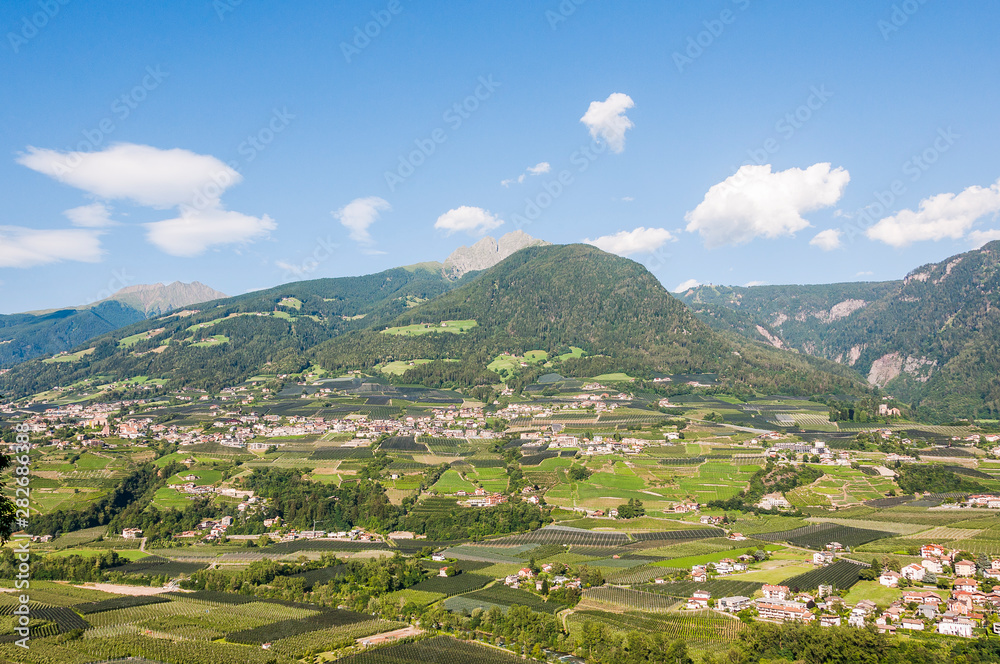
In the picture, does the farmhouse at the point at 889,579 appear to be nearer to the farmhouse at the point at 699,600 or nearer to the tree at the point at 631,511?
the farmhouse at the point at 699,600

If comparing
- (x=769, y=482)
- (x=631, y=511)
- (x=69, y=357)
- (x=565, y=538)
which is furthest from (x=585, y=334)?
(x=69, y=357)

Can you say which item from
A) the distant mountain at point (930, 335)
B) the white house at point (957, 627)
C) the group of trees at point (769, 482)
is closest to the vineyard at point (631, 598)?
the white house at point (957, 627)

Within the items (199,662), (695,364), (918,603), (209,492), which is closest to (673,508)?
(918,603)

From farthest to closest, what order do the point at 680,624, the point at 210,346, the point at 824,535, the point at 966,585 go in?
the point at 210,346 < the point at 824,535 < the point at 966,585 < the point at 680,624

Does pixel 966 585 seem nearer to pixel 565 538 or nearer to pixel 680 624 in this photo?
pixel 680 624

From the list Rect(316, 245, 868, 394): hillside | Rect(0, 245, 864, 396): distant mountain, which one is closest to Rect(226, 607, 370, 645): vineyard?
Rect(0, 245, 864, 396): distant mountain

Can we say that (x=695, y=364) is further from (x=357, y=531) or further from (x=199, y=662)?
(x=199, y=662)
